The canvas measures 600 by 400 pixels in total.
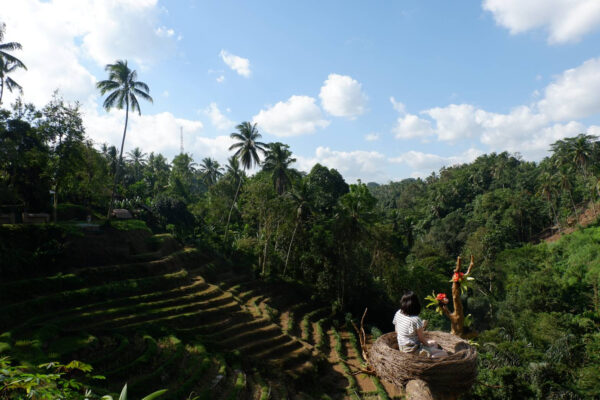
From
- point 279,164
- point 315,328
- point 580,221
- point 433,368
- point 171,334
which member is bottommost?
point 315,328

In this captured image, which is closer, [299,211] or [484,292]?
[299,211]

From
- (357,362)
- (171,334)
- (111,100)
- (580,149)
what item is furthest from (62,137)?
(580,149)

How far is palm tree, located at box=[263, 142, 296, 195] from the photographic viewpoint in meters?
34.1

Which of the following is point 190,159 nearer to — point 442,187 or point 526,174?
point 442,187

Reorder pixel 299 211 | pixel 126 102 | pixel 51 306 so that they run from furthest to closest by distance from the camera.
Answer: pixel 299 211 < pixel 126 102 < pixel 51 306

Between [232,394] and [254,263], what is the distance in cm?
1678

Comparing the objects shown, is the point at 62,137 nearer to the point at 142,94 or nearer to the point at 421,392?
the point at 142,94

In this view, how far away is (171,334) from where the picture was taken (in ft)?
48.5

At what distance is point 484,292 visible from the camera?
31.7 metres

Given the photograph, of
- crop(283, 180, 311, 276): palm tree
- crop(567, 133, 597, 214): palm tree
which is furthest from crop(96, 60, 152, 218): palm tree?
crop(567, 133, 597, 214): palm tree

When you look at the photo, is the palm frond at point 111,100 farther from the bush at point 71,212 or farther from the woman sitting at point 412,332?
the woman sitting at point 412,332

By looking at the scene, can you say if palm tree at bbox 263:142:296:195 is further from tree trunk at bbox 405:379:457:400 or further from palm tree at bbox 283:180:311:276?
tree trunk at bbox 405:379:457:400

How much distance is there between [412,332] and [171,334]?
13837 millimetres

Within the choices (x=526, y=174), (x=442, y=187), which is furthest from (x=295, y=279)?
(x=526, y=174)
